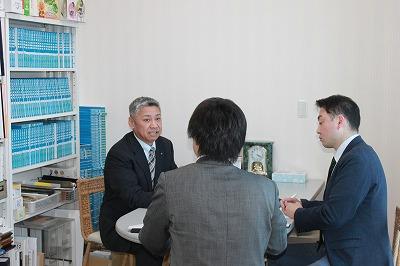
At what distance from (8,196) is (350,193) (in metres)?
2.32

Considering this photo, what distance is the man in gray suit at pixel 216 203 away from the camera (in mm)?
1873

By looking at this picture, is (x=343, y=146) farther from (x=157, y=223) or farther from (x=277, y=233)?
(x=157, y=223)

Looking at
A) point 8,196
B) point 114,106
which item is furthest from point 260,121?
point 8,196

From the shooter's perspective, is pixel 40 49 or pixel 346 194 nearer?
pixel 346 194

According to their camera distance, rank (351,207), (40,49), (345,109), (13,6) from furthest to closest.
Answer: (40,49) < (13,6) < (345,109) < (351,207)

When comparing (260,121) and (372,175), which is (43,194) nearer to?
(260,121)

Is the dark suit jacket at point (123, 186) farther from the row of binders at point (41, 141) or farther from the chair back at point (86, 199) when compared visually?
the row of binders at point (41, 141)

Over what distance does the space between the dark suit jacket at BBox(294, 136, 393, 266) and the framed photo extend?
1.57 meters

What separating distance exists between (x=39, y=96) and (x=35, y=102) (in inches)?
2.8

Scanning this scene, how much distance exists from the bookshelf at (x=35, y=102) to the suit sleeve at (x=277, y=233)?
7.40 ft

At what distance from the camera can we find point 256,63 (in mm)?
4289

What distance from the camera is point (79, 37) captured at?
474 centimetres

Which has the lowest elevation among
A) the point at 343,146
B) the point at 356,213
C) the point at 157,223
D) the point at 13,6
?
the point at 356,213

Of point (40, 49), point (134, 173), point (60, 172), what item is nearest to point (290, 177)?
point (134, 173)
